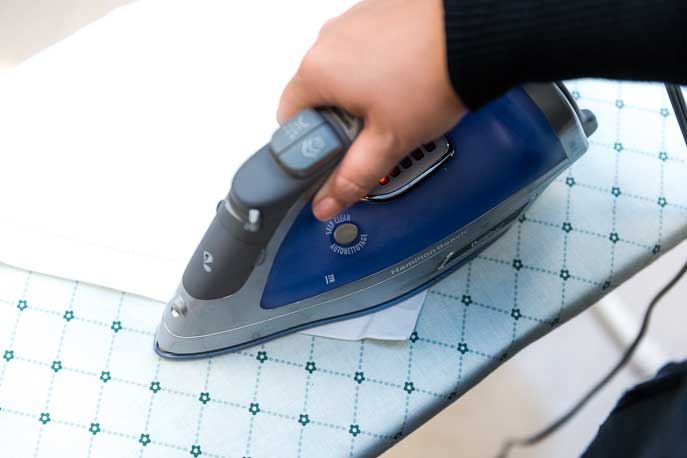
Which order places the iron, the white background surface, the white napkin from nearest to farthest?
the iron
the white napkin
the white background surface

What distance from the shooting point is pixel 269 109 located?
90cm

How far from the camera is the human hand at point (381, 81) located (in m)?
0.55

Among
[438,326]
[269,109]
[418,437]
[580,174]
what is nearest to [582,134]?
[580,174]

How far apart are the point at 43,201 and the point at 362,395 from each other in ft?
1.50

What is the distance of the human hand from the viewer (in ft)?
1.81

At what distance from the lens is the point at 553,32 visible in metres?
0.54

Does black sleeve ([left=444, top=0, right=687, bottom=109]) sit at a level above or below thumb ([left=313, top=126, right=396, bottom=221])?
above

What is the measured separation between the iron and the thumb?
0.04 m

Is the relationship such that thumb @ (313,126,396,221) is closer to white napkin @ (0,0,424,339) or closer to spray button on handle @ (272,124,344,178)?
spray button on handle @ (272,124,344,178)

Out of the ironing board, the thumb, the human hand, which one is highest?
the human hand

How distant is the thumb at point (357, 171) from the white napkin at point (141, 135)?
25 cm

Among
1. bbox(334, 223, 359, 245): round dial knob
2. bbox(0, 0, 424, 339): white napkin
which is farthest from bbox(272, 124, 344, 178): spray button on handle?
bbox(0, 0, 424, 339): white napkin

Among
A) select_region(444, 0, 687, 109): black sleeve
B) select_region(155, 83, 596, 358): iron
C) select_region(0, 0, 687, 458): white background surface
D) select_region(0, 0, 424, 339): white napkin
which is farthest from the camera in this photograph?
select_region(0, 0, 687, 458): white background surface

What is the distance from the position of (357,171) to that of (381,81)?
81 millimetres
